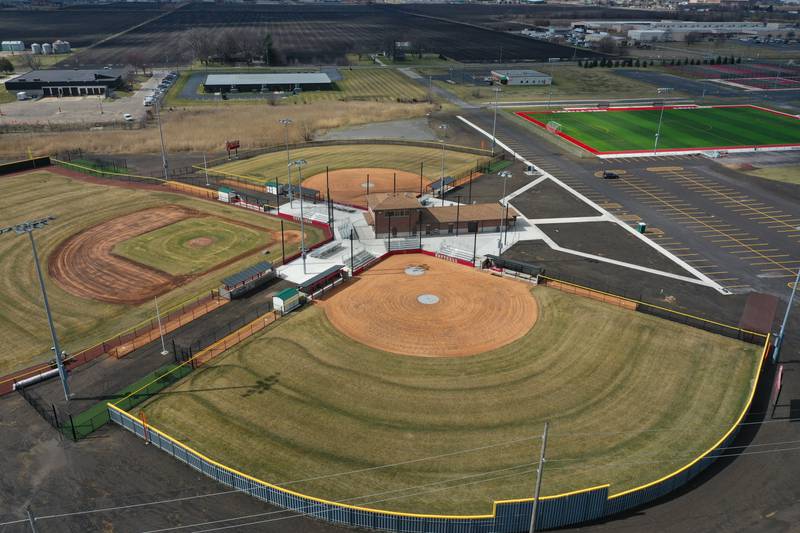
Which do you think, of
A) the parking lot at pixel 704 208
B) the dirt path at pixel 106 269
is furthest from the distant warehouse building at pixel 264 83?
the dirt path at pixel 106 269

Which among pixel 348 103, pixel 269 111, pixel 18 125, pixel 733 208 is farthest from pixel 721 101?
pixel 18 125

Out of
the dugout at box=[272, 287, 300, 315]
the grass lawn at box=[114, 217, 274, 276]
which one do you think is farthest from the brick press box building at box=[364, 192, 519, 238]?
the dugout at box=[272, 287, 300, 315]

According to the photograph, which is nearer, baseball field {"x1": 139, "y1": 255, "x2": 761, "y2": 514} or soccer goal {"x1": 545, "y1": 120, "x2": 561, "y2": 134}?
baseball field {"x1": 139, "y1": 255, "x2": 761, "y2": 514}

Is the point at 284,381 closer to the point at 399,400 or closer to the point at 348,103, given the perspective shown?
the point at 399,400

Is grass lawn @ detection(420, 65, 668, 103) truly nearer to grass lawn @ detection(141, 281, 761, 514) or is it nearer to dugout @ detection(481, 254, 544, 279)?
dugout @ detection(481, 254, 544, 279)

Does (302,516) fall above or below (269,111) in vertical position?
below

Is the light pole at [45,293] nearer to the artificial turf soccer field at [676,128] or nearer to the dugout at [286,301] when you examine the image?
the dugout at [286,301]
